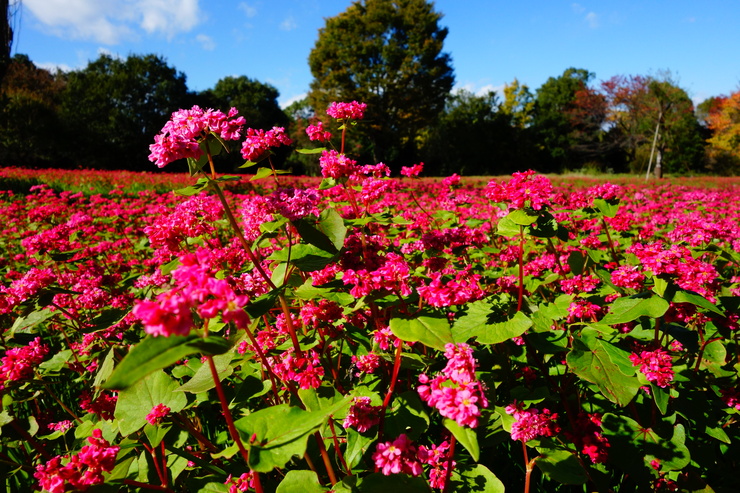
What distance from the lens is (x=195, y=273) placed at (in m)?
0.96

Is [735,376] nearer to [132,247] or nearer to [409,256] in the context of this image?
[409,256]

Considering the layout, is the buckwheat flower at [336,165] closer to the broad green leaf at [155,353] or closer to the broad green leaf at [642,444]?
the broad green leaf at [155,353]

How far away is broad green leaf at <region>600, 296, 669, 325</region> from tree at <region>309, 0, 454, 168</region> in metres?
38.1

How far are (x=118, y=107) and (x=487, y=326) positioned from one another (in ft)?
157

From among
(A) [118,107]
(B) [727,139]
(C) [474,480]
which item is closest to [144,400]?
(C) [474,480]

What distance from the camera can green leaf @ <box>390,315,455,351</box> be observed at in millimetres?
1224

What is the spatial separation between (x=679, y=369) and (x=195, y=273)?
2.47 meters

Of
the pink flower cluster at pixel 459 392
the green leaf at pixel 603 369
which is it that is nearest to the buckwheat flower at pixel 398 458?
the pink flower cluster at pixel 459 392

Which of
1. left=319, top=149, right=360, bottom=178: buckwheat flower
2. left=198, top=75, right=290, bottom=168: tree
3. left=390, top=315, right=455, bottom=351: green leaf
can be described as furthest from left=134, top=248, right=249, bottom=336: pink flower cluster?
left=198, top=75, right=290, bottom=168: tree

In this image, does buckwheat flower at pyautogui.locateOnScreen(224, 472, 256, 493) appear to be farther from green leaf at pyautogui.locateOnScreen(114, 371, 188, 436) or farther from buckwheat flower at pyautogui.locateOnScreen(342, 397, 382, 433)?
buckwheat flower at pyautogui.locateOnScreen(342, 397, 382, 433)

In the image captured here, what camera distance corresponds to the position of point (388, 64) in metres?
39.3

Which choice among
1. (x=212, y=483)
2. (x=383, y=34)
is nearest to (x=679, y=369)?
(x=212, y=483)

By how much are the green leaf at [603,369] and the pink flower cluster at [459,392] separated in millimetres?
693

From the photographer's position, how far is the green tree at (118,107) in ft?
121
